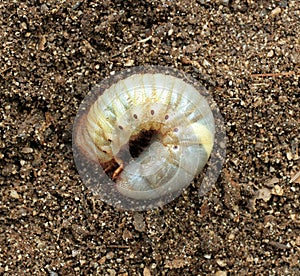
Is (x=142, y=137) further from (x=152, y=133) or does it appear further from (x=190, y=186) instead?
(x=190, y=186)

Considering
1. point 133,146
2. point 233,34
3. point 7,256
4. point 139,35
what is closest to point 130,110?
point 133,146

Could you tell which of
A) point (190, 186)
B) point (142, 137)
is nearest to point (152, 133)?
point (142, 137)

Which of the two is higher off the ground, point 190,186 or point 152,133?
point 152,133

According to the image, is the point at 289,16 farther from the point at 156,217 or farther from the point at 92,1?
the point at 156,217
